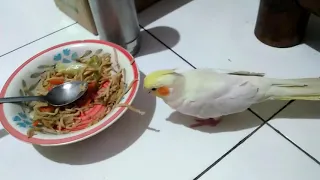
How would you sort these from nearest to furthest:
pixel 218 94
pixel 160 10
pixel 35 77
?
pixel 218 94, pixel 35 77, pixel 160 10

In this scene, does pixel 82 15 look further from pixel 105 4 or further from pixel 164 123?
pixel 164 123

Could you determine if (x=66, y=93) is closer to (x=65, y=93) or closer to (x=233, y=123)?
(x=65, y=93)

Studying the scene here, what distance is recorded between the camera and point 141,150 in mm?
498

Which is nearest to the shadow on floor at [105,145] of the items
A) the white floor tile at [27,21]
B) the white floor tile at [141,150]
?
the white floor tile at [141,150]

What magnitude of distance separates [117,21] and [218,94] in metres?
0.21

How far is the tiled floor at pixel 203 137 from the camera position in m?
0.47

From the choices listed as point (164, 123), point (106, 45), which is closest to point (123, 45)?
point (106, 45)

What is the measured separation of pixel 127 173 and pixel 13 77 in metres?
0.22

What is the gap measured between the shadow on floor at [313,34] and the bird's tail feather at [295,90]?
0.47ft

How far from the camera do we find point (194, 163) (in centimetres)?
47

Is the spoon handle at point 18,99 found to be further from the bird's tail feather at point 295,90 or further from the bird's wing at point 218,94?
the bird's tail feather at point 295,90

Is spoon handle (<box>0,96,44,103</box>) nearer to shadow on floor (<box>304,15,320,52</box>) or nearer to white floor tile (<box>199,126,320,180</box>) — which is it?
white floor tile (<box>199,126,320,180</box>)

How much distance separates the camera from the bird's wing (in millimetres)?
451

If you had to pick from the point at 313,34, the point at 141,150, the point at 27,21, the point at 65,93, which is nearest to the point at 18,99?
the point at 65,93
